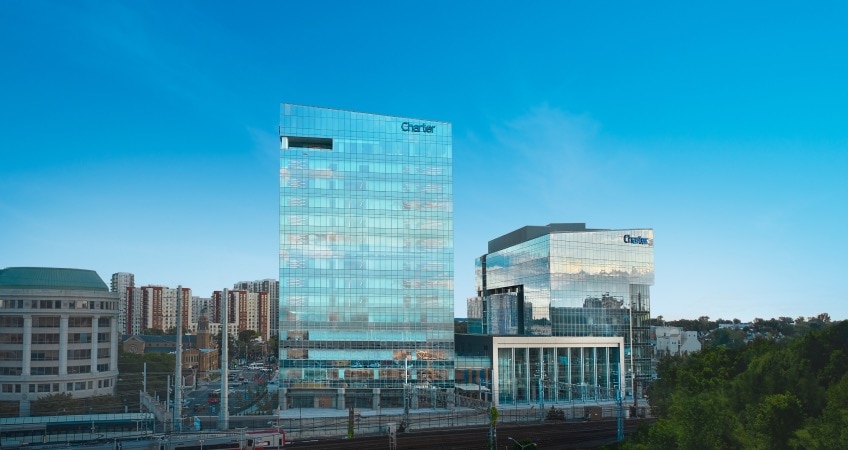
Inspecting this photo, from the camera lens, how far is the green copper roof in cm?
11731

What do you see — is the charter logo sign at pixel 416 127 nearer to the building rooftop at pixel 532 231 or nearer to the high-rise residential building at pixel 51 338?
the building rooftop at pixel 532 231

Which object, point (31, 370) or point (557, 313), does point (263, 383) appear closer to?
point (31, 370)

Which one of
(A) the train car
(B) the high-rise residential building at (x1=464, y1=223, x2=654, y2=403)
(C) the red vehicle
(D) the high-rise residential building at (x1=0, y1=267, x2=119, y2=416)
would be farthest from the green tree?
(D) the high-rise residential building at (x1=0, y1=267, x2=119, y2=416)

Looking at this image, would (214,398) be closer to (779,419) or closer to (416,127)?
(416,127)

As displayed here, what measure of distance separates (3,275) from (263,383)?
64.2m

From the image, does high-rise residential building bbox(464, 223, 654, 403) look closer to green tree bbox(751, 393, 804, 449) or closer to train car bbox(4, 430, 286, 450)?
train car bbox(4, 430, 286, 450)

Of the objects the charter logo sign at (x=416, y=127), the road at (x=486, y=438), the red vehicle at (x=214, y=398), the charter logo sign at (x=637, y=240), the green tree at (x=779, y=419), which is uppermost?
the charter logo sign at (x=416, y=127)

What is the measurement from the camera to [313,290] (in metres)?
111

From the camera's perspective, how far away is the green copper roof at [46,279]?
385 feet

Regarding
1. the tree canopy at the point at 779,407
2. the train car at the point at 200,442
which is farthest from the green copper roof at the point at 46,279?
the tree canopy at the point at 779,407

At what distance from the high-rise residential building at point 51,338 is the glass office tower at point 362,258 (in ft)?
118

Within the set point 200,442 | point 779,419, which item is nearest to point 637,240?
point 200,442

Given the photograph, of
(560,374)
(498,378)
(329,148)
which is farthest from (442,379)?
(329,148)

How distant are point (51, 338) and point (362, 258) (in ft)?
175
